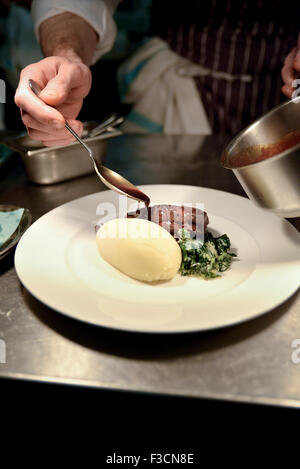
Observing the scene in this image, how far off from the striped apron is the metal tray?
0.99 meters

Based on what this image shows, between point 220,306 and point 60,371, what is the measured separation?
367mm

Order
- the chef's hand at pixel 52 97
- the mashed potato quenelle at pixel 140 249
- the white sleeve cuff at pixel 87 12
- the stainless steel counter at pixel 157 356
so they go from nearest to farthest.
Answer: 1. the stainless steel counter at pixel 157 356
2. the mashed potato quenelle at pixel 140 249
3. the chef's hand at pixel 52 97
4. the white sleeve cuff at pixel 87 12

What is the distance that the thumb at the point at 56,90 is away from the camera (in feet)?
4.00

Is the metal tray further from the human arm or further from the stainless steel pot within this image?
the stainless steel pot

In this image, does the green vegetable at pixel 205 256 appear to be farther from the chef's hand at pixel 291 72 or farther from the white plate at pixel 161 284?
the chef's hand at pixel 291 72

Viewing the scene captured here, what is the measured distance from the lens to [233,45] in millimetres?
2268

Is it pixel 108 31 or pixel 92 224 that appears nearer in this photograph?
pixel 92 224

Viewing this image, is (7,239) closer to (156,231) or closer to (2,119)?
(156,231)

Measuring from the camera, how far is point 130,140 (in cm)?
228

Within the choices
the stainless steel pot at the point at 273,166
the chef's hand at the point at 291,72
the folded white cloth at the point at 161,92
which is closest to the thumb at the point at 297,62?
the chef's hand at the point at 291,72

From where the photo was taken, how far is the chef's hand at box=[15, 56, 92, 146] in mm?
1184

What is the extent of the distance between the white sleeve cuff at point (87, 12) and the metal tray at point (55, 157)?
548 mm

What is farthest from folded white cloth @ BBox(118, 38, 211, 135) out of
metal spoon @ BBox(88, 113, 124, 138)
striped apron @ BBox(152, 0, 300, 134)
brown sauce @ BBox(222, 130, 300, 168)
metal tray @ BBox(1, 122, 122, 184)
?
brown sauce @ BBox(222, 130, 300, 168)

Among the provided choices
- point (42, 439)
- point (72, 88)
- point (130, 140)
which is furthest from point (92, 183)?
point (42, 439)
